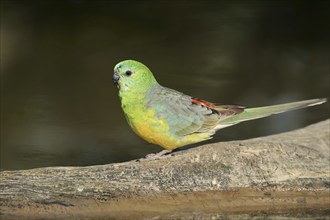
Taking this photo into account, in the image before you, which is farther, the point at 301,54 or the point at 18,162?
the point at 301,54

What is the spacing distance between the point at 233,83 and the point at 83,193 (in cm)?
366

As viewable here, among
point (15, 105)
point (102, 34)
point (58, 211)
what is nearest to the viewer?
point (58, 211)

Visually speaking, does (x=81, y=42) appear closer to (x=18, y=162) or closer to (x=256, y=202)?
(x=18, y=162)

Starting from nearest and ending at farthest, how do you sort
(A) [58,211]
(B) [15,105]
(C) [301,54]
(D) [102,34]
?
(A) [58,211], (B) [15,105], (C) [301,54], (D) [102,34]

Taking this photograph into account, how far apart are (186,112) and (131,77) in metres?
0.43

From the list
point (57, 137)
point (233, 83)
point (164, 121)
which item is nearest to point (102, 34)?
point (233, 83)

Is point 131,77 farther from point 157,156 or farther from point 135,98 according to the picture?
point 157,156

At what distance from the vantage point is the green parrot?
17.3 ft

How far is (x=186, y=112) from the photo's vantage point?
17.5 ft

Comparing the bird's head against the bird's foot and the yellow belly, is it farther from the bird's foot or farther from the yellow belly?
the bird's foot

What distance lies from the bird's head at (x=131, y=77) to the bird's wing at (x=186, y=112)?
0.10m

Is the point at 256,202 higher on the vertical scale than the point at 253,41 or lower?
lower

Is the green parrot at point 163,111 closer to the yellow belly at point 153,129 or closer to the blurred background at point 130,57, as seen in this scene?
the yellow belly at point 153,129

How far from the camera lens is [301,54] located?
901cm
